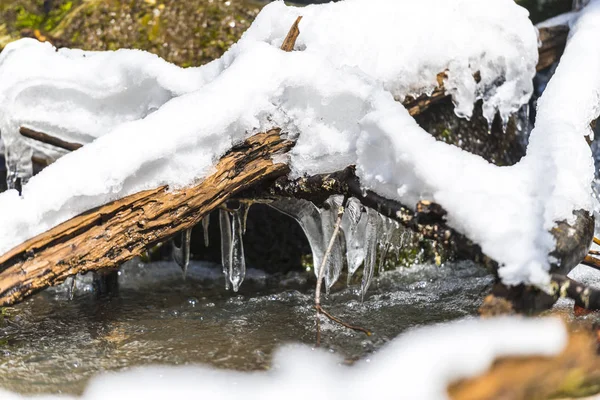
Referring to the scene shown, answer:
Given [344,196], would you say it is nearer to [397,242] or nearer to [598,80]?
[397,242]

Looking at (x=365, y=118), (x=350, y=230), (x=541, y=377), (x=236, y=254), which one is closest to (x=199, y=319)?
(x=236, y=254)

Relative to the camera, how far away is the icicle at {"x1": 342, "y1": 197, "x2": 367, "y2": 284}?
9.55ft

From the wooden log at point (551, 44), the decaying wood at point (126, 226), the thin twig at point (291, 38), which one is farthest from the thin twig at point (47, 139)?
the wooden log at point (551, 44)

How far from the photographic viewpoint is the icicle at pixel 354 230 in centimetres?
291

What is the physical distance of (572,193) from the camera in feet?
7.38

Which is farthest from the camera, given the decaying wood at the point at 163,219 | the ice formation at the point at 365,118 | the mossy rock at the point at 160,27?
the mossy rock at the point at 160,27

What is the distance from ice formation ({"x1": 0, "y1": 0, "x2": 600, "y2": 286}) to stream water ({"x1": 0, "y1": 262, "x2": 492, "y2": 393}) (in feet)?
1.34

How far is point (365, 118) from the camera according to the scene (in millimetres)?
2521

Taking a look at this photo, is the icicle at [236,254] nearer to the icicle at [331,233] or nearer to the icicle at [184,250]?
the icicle at [184,250]

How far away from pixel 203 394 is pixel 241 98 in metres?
1.15

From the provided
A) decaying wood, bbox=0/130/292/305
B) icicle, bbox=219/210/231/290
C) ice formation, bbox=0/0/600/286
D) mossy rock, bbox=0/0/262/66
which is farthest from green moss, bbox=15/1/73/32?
decaying wood, bbox=0/130/292/305

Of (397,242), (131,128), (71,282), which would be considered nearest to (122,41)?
(71,282)

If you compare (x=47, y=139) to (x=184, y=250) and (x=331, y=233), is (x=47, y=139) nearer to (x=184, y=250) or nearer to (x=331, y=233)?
(x=184, y=250)

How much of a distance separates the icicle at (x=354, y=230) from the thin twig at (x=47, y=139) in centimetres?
140
